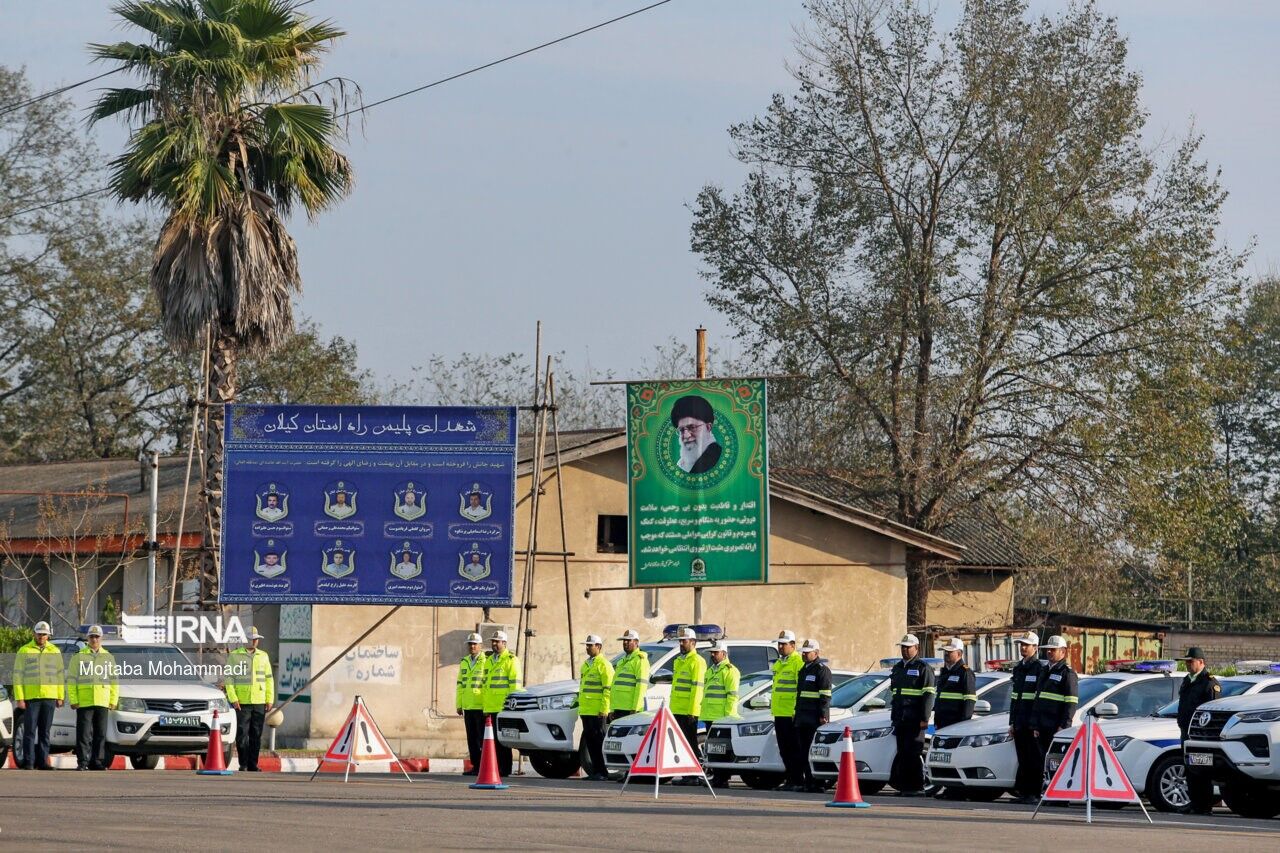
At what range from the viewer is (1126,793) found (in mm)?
16484

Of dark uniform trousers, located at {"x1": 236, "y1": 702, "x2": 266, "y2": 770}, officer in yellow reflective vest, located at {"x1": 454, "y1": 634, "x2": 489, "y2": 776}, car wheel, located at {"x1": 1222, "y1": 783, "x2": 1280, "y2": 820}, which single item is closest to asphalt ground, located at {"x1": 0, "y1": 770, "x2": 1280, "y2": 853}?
car wheel, located at {"x1": 1222, "y1": 783, "x2": 1280, "y2": 820}

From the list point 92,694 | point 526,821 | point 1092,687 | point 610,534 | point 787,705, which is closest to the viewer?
point 526,821

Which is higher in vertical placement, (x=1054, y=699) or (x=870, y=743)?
(x=1054, y=699)

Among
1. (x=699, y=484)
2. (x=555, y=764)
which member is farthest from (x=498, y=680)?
(x=699, y=484)

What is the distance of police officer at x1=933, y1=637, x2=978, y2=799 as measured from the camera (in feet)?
67.7

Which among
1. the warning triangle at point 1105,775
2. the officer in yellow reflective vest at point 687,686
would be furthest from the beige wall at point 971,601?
the warning triangle at point 1105,775

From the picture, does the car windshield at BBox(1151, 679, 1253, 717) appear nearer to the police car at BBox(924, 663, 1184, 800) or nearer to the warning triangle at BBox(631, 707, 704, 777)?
the police car at BBox(924, 663, 1184, 800)

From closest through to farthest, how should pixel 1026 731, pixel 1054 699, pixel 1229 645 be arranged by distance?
pixel 1054 699
pixel 1026 731
pixel 1229 645

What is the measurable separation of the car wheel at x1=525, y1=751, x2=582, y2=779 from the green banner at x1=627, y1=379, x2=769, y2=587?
480 centimetres

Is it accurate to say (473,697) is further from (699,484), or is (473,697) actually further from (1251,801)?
(1251,801)

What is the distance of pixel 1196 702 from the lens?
18750 millimetres

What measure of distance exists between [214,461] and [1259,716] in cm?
1675

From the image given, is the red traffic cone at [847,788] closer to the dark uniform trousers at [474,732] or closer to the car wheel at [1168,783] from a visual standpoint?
the car wheel at [1168,783]

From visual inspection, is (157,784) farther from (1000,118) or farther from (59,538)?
(1000,118)
